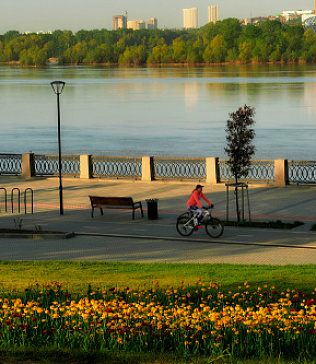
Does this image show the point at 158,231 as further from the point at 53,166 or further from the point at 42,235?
the point at 53,166

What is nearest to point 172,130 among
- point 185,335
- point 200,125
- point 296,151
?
point 200,125

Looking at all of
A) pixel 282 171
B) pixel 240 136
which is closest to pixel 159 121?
pixel 282 171

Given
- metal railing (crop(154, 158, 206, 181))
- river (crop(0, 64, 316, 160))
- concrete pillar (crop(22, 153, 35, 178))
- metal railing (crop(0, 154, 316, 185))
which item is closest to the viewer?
metal railing (crop(0, 154, 316, 185))

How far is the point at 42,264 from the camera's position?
15.0 m

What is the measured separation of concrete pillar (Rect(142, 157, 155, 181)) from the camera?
28797mm

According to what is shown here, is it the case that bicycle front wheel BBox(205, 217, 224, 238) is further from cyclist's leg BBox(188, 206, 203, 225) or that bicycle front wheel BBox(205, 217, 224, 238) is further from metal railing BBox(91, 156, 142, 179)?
metal railing BBox(91, 156, 142, 179)

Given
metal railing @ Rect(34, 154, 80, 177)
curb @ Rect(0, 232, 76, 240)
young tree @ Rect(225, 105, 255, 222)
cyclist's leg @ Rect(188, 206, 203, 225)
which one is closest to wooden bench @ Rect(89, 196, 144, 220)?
curb @ Rect(0, 232, 76, 240)

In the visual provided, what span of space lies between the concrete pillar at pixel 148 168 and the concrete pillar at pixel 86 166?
243cm

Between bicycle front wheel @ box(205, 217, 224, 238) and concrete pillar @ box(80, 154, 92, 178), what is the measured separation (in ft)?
39.1

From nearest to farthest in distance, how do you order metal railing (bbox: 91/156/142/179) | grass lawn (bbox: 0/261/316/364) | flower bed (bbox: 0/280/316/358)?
1. flower bed (bbox: 0/280/316/358)
2. grass lawn (bbox: 0/261/316/364)
3. metal railing (bbox: 91/156/142/179)

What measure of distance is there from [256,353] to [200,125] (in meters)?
64.8

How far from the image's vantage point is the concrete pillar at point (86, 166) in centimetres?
2971

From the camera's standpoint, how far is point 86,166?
2984cm

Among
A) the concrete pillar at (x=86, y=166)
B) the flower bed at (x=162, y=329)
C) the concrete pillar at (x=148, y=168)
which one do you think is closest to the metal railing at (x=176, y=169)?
the concrete pillar at (x=148, y=168)
